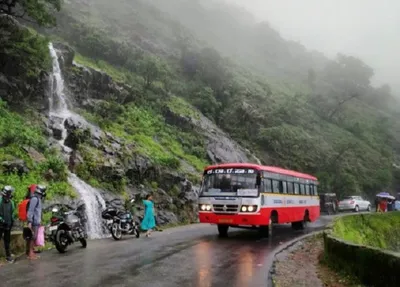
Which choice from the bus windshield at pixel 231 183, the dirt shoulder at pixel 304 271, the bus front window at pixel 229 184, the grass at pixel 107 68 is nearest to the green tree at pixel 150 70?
the grass at pixel 107 68

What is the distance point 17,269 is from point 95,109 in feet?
84.0

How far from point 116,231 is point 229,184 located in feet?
15.4

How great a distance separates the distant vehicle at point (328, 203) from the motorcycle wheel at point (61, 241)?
112ft

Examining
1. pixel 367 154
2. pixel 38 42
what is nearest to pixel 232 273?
pixel 38 42

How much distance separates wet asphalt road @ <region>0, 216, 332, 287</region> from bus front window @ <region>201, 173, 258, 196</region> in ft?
6.96

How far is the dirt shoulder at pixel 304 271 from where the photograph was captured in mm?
9477

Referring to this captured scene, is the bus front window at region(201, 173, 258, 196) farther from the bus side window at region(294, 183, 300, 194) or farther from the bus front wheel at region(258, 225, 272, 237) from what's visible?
the bus side window at region(294, 183, 300, 194)

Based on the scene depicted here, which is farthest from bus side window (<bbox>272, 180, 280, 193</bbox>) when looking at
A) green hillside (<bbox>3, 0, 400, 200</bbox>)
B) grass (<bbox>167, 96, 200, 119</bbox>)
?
grass (<bbox>167, 96, 200, 119</bbox>)

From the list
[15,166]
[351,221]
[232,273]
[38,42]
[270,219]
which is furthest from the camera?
[38,42]

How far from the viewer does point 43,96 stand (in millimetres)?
30906

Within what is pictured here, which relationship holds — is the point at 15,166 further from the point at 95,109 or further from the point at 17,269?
the point at 95,109

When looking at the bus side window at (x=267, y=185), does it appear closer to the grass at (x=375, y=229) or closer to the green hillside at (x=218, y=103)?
the grass at (x=375, y=229)

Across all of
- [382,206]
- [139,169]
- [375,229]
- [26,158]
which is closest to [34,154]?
[26,158]

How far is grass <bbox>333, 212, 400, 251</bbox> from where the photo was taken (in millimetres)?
22094
